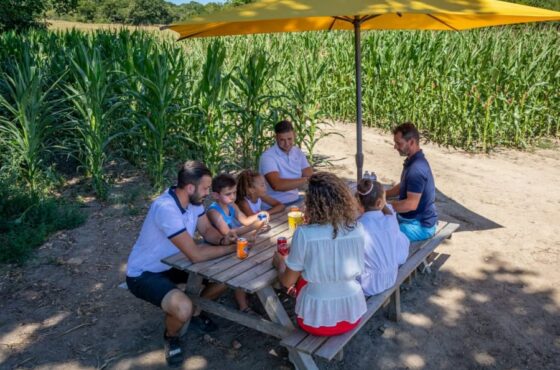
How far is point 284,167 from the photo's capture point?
15.2 ft

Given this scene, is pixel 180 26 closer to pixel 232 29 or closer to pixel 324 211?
pixel 232 29

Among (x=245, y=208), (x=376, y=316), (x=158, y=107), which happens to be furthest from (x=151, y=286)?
(x=158, y=107)

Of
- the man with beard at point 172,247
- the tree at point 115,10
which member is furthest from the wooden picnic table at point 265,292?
the tree at point 115,10

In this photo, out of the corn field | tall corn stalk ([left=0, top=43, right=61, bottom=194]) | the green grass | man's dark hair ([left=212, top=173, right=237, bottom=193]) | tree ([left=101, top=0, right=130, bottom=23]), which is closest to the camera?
man's dark hair ([left=212, top=173, right=237, bottom=193])

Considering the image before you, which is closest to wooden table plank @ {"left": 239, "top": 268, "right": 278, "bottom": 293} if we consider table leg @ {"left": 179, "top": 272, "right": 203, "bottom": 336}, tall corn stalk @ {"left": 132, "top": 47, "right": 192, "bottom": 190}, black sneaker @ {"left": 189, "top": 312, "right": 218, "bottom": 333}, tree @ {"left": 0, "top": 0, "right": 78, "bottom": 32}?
table leg @ {"left": 179, "top": 272, "right": 203, "bottom": 336}

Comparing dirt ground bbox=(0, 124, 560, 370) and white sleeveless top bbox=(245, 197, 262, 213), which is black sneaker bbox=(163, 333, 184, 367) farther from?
white sleeveless top bbox=(245, 197, 262, 213)

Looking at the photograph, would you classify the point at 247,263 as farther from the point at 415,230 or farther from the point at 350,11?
the point at 350,11

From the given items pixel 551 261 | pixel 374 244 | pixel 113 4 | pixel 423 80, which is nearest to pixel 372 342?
pixel 374 244

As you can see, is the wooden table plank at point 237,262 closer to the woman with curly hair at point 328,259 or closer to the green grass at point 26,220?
the woman with curly hair at point 328,259

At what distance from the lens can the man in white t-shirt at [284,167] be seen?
4480 mm

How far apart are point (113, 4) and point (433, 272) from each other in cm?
9533

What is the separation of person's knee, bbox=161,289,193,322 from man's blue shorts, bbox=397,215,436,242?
6.25 ft

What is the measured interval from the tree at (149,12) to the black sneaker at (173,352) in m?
87.0

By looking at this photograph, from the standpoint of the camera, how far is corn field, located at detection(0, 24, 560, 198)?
18.7 ft
